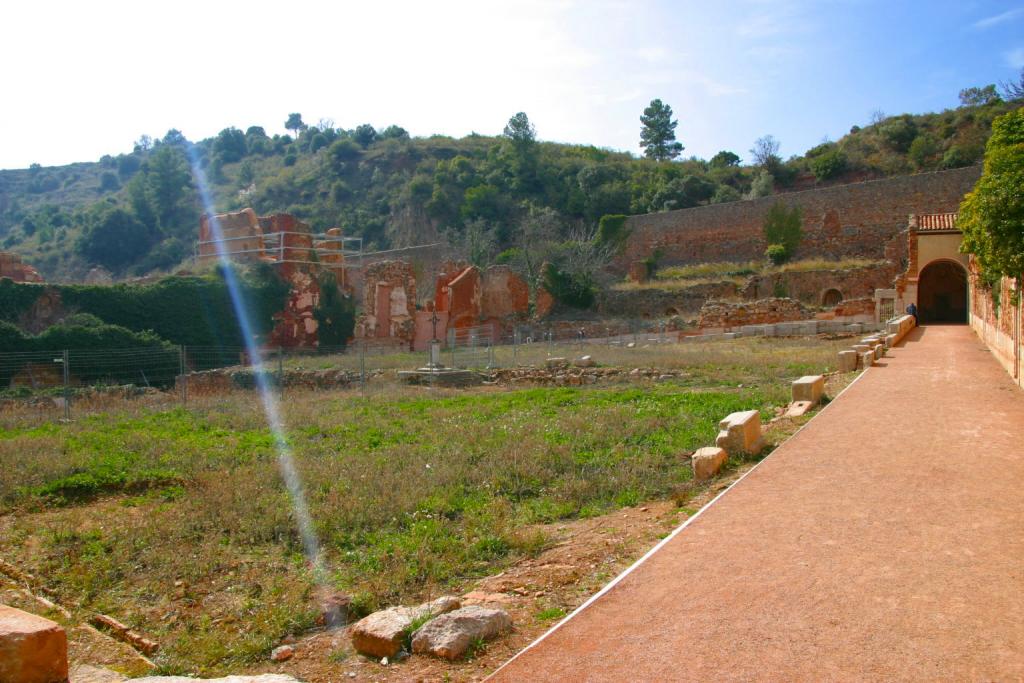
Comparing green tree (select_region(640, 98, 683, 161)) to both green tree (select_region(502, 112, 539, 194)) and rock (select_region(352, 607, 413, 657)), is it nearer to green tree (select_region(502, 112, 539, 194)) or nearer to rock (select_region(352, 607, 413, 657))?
green tree (select_region(502, 112, 539, 194))

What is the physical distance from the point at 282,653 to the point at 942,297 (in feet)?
129

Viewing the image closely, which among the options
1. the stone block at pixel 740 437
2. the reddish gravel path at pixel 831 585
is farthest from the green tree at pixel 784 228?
the reddish gravel path at pixel 831 585

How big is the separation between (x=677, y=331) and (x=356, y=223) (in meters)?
37.0

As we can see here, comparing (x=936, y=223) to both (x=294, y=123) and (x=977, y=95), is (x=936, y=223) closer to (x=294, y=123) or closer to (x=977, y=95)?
(x=977, y=95)

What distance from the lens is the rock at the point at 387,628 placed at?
13.0ft

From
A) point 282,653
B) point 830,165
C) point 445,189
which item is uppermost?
point 445,189

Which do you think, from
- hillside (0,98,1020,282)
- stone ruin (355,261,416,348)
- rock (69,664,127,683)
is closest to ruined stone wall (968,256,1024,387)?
rock (69,664,127,683)

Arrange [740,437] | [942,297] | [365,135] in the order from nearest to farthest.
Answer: [740,437] < [942,297] < [365,135]

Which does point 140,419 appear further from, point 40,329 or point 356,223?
point 356,223

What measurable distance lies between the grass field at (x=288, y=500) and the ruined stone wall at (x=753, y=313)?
20.5 m

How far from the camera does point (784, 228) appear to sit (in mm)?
46906

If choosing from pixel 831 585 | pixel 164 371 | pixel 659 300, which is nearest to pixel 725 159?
pixel 659 300

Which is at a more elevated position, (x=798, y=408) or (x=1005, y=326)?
(x=1005, y=326)

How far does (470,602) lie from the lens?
466cm
